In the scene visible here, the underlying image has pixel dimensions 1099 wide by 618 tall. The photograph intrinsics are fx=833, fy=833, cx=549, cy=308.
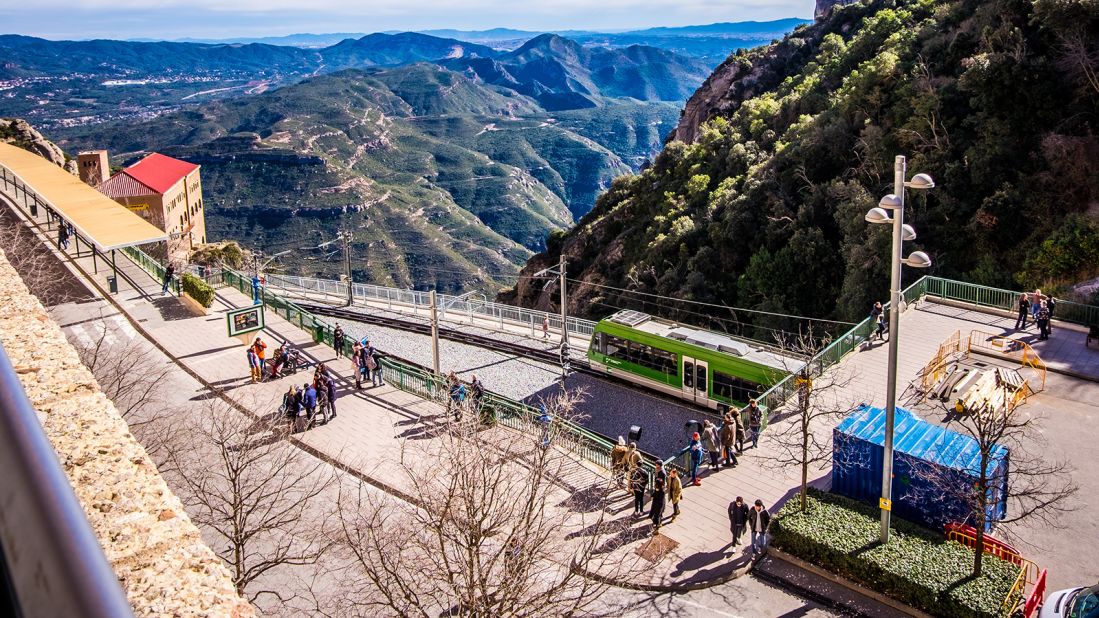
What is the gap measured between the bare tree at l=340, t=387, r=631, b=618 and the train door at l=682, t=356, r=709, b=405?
7660 millimetres

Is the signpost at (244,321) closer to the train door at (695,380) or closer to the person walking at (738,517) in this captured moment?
the train door at (695,380)

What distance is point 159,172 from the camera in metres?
70.8

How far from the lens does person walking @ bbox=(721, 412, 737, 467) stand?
771 inches

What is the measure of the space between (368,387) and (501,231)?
171 m

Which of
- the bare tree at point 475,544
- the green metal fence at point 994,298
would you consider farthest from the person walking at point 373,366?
the green metal fence at point 994,298

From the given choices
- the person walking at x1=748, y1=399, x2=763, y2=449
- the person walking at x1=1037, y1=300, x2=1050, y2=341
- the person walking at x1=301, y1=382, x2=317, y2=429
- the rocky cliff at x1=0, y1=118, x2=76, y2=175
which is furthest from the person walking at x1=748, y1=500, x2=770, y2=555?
the rocky cliff at x1=0, y1=118, x2=76, y2=175

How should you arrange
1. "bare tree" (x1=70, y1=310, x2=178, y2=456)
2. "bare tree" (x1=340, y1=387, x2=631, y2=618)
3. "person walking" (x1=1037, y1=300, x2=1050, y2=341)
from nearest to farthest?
"bare tree" (x1=340, y1=387, x2=631, y2=618) → "bare tree" (x1=70, y1=310, x2=178, y2=456) → "person walking" (x1=1037, y1=300, x2=1050, y2=341)

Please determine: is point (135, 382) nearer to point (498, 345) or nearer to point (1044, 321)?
point (498, 345)

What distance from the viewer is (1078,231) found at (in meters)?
29.6

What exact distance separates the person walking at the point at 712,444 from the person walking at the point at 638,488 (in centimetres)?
216

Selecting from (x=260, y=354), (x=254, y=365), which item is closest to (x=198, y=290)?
(x=260, y=354)

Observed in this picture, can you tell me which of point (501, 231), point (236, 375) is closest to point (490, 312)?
point (236, 375)

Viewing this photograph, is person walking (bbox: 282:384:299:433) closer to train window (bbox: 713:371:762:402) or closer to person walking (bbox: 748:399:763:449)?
person walking (bbox: 748:399:763:449)

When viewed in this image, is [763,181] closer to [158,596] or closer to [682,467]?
[682,467]
